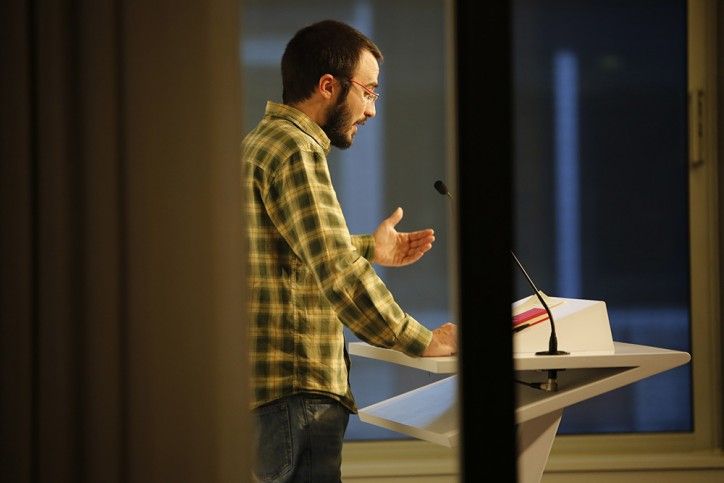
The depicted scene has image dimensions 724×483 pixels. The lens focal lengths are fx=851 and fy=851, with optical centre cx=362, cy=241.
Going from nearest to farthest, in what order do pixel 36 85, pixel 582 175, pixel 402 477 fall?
pixel 36 85, pixel 402 477, pixel 582 175

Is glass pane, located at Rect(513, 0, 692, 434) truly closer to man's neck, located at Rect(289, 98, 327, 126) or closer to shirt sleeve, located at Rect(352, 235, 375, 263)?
shirt sleeve, located at Rect(352, 235, 375, 263)

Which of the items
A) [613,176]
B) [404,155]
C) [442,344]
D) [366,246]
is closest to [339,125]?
[366,246]

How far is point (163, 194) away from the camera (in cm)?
94

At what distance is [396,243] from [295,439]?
501 millimetres

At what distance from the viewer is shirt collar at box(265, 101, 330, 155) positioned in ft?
5.72

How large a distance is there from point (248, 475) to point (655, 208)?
87.2 inches

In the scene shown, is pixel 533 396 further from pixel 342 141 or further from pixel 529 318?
pixel 342 141

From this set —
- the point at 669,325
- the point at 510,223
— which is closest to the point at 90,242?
the point at 510,223

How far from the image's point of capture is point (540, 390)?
5.31 ft

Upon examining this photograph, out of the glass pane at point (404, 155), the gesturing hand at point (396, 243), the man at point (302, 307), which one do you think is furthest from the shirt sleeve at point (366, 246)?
the glass pane at point (404, 155)

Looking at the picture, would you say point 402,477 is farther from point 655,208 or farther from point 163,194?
point 163,194

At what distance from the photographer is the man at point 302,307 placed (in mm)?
1568

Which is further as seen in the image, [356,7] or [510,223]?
[356,7]

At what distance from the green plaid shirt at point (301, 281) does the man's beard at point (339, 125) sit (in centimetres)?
10
